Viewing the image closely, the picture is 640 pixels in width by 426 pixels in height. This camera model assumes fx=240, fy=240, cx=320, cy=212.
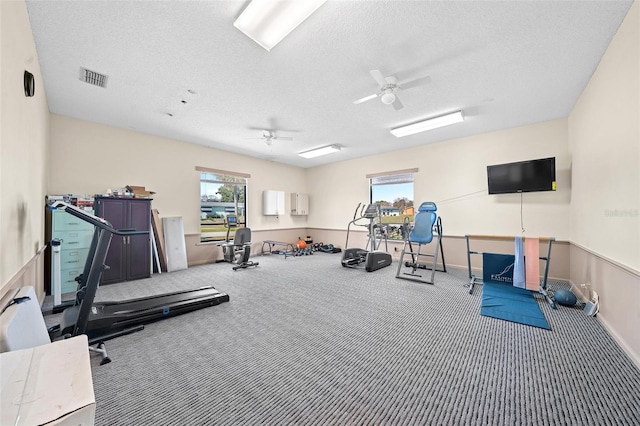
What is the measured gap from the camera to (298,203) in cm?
825

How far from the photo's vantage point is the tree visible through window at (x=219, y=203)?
6.21 metres

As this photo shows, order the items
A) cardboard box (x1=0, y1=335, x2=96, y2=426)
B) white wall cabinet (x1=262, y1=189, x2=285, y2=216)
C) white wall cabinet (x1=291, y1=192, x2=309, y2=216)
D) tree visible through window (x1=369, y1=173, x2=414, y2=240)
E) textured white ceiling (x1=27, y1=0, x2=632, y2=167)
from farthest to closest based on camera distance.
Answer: white wall cabinet (x1=291, y1=192, x2=309, y2=216)
white wall cabinet (x1=262, y1=189, x2=285, y2=216)
tree visible through window (x1=369, y1=173, x2=414, y2=240)
textured white ceiling (x1=27, y1=0, x2=632, y2=167)
cardboard box (x1=0, y1=335, x2=96, y2=426)

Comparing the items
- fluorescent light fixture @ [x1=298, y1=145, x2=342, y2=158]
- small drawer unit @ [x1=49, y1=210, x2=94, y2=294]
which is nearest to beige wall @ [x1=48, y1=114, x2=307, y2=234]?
small drawer unit @ [x1=49, y1=210, x2=94, y2=294]

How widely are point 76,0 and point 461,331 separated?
4.65 m

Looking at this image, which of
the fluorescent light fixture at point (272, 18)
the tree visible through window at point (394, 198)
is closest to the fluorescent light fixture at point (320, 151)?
the tree visible through window at point (394, 198)

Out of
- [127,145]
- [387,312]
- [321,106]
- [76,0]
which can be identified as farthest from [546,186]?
[127,145]

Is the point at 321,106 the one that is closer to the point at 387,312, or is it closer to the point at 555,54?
the point at 555,54

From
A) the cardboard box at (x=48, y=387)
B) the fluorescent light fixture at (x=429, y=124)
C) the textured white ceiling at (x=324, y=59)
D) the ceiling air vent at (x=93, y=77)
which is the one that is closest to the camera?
the cardboard box at (x=48, y=387)

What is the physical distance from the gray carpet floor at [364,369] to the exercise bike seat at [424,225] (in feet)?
5.28

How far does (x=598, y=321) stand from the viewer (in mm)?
2611

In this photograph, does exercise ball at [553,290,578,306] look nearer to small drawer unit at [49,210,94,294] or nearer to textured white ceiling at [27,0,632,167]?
textured white ceiling at [27,0,632,167]

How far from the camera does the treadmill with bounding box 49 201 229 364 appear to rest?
7.14 ft

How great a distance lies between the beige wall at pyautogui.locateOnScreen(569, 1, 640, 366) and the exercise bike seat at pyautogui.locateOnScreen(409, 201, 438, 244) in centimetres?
201

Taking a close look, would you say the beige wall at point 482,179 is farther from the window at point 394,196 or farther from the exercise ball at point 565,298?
the exercise ball at point 565,298
